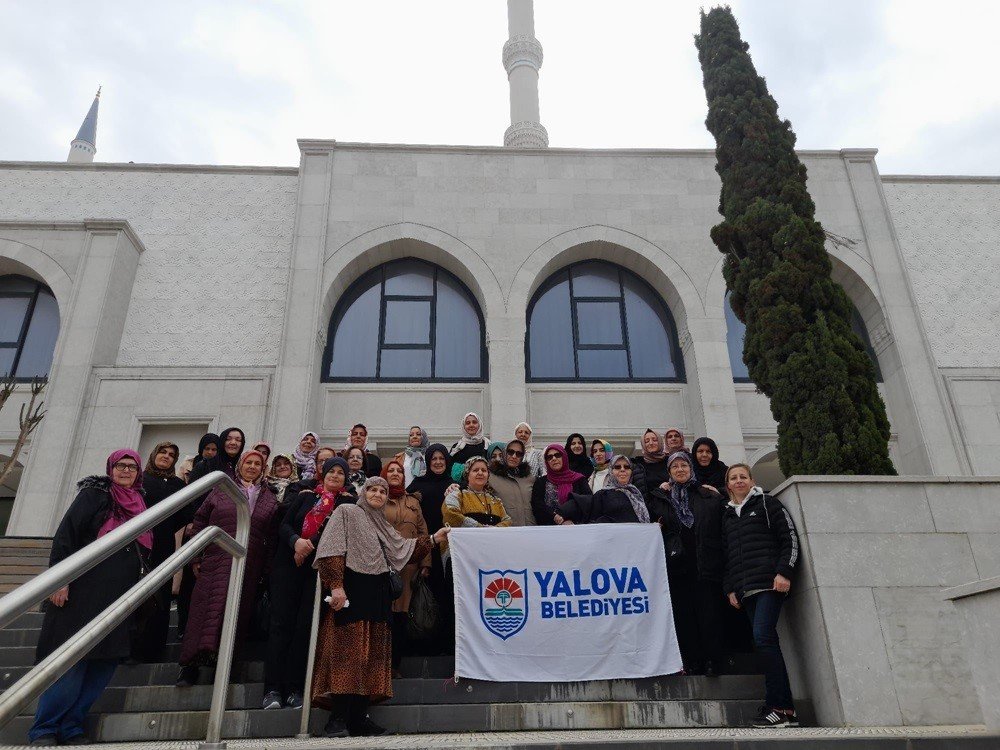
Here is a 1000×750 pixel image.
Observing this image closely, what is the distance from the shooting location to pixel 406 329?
558 inches

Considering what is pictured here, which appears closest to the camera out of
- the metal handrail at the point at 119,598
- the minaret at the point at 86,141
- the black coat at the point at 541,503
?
the metal handrail at the point at 119,598

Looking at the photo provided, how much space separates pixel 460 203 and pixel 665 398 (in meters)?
5.81

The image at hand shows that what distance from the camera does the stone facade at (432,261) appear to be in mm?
12766

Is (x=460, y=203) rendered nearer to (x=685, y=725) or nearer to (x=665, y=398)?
(x=665, y=398)

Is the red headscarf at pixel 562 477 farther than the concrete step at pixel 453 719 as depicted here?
Yes

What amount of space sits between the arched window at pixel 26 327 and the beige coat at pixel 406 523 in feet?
35.6

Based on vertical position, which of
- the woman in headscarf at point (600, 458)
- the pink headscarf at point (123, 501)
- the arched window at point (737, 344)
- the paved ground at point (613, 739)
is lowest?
the paved ground at point (613, 739)

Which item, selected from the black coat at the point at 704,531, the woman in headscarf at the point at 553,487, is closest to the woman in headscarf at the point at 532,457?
the woman in headscarf at the point at 553,487

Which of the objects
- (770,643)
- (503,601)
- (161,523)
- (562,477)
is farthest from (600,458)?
(161,523)

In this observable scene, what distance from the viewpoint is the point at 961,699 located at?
468 cm

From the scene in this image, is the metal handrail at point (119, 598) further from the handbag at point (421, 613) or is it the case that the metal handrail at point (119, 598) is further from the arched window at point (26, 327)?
the arched window at point (26, 327)

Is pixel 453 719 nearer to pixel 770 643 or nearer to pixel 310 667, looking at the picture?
pixel 310 667

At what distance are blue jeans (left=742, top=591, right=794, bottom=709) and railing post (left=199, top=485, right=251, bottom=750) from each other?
137 inches

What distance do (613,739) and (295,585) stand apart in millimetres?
2688
